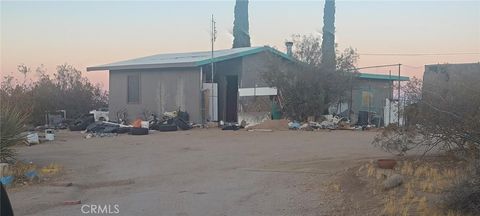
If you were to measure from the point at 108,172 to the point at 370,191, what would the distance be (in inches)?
232

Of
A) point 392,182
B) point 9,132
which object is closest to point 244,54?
point 9,132

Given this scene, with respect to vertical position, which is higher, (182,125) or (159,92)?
(159,92)

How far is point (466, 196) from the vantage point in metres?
6.79

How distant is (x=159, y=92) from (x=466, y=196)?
22.3 meters

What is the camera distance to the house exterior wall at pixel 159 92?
2667cm

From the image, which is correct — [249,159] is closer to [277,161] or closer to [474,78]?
[277,161]

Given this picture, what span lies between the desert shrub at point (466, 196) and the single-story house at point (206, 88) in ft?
60.2

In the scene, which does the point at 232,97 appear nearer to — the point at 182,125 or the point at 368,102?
the point at 182,125

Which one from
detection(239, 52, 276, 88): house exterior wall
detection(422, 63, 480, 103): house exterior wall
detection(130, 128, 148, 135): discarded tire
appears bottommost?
detection(130, 128, 148, 135): discarded tire

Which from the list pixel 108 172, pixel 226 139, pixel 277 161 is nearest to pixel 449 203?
pixel 277 161

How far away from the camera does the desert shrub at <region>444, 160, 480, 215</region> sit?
6738mm

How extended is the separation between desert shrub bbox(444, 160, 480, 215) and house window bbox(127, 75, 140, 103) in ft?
76.8

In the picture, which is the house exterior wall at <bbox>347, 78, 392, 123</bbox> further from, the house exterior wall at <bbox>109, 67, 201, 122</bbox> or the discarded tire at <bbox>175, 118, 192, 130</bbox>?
the discarded tire at <bbox>175, 118, 192, 130</bbox>

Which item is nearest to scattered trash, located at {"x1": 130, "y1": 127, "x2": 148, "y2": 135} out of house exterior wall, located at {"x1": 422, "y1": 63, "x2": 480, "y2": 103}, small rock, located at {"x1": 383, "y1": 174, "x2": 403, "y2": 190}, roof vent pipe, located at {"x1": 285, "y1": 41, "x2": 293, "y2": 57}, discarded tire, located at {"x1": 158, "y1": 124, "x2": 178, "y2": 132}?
discarded tire, located at {"x1": 158, "y1": 124, "x2": 178, "y2": 132}
